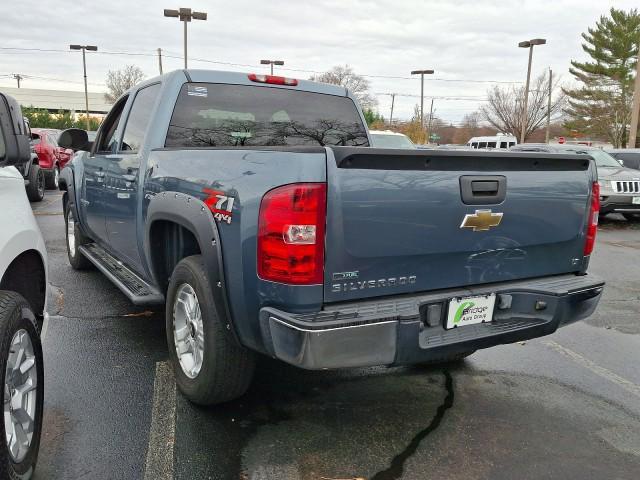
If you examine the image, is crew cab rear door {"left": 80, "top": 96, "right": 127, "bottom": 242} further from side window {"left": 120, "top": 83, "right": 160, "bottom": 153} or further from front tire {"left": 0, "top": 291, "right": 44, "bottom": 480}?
front tire {"left": 0, "top": 291, "right": 44, "bottom": 480}

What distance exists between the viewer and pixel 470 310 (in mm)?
2762

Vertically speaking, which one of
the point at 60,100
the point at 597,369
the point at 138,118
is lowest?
the point at 597,369

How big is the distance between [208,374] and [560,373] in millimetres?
2438

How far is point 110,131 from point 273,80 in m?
1.76

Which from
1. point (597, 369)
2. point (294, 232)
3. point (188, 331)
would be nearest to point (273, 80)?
point (188, 331)

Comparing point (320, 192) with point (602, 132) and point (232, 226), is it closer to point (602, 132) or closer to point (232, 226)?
point (232, 226)

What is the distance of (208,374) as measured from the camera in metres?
2.88

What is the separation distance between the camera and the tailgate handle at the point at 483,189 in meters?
2.66

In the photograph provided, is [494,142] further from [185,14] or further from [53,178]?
[53,178]

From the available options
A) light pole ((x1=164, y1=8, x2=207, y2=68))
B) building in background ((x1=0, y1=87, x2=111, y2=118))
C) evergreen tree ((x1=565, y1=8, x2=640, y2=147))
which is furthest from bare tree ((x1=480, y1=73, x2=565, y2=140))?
building in background ((x1=0, y1=87, x2=111, y2=118))

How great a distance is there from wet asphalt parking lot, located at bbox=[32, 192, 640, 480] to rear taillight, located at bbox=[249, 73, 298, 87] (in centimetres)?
207

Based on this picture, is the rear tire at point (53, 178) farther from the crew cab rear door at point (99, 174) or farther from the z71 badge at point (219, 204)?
the z71 badge at point (219, 204)

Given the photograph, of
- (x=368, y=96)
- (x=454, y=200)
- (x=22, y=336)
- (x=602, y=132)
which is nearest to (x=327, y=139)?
(x=454, y=200)

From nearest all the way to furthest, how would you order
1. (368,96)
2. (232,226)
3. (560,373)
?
(232,226), (560,373), (368,96)
